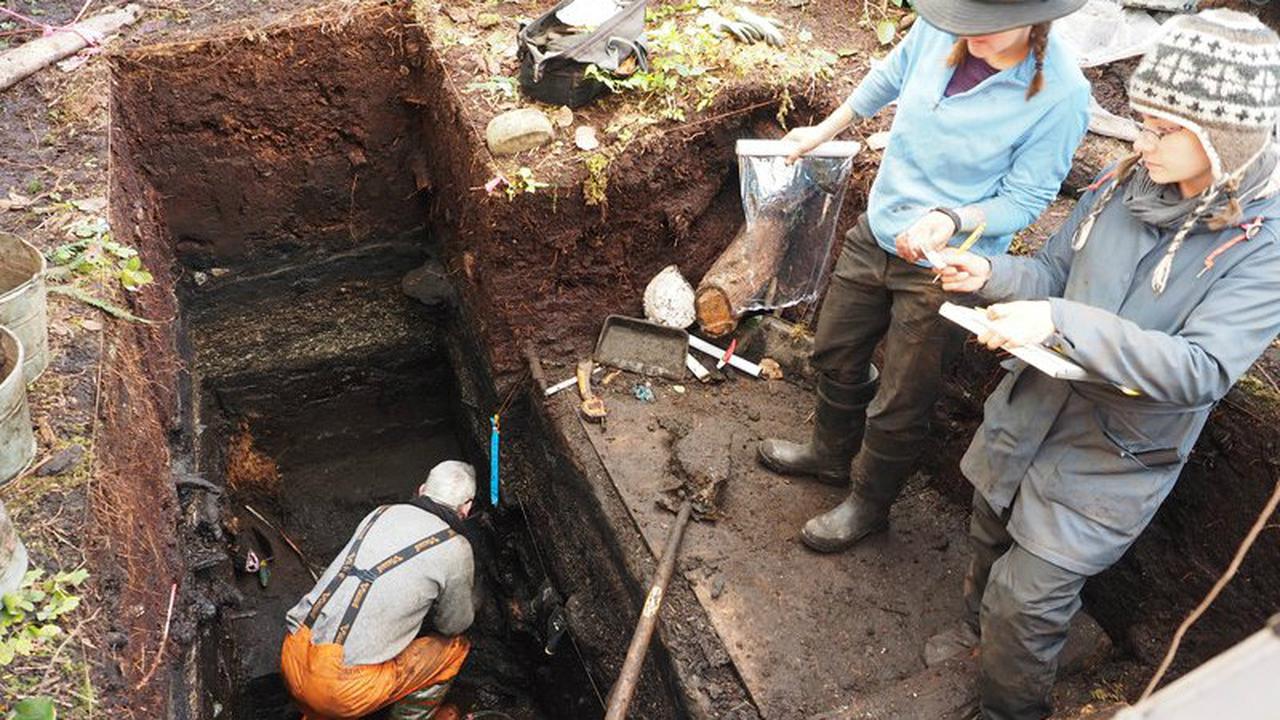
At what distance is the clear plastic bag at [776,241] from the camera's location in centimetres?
493

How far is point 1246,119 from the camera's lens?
238 centimetres

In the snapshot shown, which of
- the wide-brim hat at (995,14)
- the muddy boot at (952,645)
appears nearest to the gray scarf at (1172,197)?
the wide-brim hat at (995,14)

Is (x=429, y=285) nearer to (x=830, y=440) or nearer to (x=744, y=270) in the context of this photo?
(x=744, y=270)

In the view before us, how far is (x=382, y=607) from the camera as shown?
466cm

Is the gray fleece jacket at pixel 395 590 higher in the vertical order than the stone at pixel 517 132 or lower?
lower

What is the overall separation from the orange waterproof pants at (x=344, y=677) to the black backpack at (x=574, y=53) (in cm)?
287

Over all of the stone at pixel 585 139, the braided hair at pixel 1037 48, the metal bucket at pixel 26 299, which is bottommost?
the stone at pixel 585 139

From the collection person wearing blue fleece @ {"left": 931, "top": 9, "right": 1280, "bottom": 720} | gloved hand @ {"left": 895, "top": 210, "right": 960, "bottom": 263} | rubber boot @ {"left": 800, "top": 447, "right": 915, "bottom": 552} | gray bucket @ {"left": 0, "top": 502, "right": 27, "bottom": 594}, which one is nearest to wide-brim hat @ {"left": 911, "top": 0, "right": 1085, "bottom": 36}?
person wearing blue fleece @ {"left": 931, "top": 9, "right": 1280, "bottom": 720}

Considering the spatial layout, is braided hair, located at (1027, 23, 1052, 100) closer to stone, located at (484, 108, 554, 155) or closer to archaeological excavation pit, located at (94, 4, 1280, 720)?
archaeological excavation pit, located at (94, 4, 1280, 720)

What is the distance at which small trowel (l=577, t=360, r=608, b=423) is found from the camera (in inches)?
196

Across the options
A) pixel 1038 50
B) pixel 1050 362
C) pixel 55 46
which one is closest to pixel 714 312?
pixel 1038 50

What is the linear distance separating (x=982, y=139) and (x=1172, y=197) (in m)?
0.69

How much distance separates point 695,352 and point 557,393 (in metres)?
0.76

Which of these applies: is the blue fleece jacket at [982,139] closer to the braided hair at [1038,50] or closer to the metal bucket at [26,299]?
the braided hair at [1038,50]
